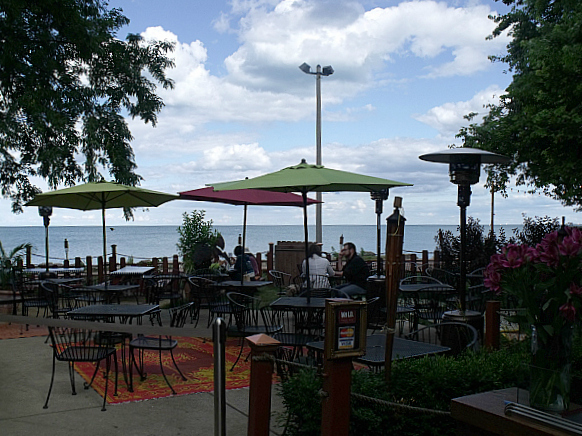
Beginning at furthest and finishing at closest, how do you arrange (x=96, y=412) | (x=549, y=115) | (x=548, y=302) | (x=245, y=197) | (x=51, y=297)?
1. (x=549, y=115)
2. (x=245, y=197)
3. (x=51, y=297)
4. (x=96, y=412)
5. (x=548, y=302)

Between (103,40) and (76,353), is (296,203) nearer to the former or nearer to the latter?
(76,353)

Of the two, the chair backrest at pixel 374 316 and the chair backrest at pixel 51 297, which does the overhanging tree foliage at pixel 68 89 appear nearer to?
the chair backrest at pixel 51 297

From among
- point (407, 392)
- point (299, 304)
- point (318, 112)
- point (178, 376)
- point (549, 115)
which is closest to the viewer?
point (407, 392)

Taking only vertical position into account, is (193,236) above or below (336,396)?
above

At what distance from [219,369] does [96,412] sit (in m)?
2.62

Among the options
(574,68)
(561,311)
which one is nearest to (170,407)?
(561,311)

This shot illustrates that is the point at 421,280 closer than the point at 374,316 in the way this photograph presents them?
No

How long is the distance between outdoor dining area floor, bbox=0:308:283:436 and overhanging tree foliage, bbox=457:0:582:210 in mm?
10735

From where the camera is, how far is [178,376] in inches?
→ 253

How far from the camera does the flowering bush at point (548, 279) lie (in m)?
2.70

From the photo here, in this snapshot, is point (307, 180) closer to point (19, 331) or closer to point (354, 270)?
point (354, 270)

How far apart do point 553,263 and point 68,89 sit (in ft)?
48.0

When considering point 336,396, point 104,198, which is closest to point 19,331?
point 104,198

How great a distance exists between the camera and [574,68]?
13.1 m
